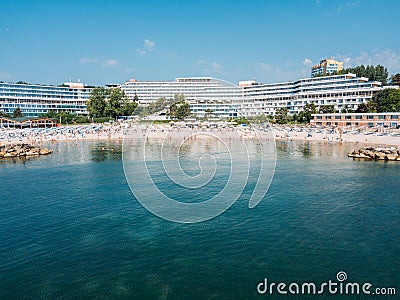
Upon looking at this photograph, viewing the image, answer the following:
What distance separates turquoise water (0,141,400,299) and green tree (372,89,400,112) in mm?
53743

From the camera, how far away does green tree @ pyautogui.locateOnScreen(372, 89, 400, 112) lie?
64.5 m

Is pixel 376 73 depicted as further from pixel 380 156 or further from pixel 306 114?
pixel 380 156

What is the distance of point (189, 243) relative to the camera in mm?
11250

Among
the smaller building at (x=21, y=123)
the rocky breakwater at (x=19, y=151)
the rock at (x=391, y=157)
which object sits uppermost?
the smaller building at (x=21, y=123)

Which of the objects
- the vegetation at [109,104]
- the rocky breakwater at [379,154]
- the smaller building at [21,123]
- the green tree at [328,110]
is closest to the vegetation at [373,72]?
the green tree at [328,110]

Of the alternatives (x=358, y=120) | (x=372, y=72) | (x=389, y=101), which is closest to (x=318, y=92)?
(x=372, y=72)

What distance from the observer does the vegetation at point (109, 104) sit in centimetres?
7925

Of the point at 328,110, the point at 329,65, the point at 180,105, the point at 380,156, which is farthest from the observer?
the point at 329,65

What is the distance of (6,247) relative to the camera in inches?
431

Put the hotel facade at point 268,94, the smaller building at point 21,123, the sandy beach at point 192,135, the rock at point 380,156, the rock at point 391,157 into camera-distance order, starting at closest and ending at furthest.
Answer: the rock at point 391,157 < the rock at point 380,156 < the sandy beach at point 192,135 < the smaller building at point 21,123 < the hotel facade at point 268,94

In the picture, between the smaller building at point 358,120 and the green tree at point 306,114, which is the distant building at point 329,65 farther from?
the smaller building at point 358,120

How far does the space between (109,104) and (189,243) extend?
73645 mm

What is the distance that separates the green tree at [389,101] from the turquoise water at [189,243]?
53.7 m

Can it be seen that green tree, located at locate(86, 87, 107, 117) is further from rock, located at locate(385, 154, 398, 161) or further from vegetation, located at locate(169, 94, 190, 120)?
rock, located at locate(385, 154, 398, 161)
